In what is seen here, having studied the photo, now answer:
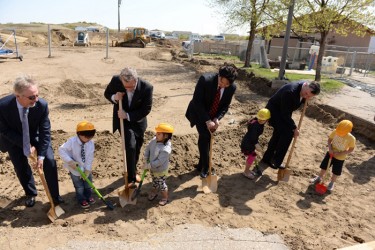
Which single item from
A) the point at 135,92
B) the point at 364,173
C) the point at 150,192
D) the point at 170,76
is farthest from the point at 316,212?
the point at 170,76

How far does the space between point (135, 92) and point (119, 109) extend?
11.8 inches

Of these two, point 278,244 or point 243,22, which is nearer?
point 278,244

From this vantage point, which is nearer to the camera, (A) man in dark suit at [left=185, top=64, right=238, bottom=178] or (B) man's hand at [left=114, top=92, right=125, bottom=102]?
(B) man's hand at [left=114, top=92, right=125, bottom=102]

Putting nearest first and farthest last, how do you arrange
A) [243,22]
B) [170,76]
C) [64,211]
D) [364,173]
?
[64,211] → [364,173] → [170,76] → [243,22]

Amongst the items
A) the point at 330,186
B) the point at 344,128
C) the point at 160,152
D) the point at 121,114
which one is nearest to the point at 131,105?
the point at 121,114

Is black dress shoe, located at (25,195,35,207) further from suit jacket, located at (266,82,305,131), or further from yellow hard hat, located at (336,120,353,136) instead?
yellow hard hat, located at (336,120,353,136)

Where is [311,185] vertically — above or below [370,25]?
below

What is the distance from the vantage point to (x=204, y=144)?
4.71m

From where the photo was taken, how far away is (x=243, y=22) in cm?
1708

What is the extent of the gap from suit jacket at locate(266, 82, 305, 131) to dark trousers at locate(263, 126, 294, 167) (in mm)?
86

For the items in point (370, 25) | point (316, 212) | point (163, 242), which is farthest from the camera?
point (370, 25)

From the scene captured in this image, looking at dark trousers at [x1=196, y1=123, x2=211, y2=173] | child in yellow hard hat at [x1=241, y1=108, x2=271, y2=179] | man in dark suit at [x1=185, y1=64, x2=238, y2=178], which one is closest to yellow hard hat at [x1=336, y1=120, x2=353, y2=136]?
child in yellow hard hat at [x1=241, y1=108, x2=271, y2=179]

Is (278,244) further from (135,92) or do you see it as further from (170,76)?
(170,76)

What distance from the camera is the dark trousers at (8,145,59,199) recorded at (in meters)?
3.68
